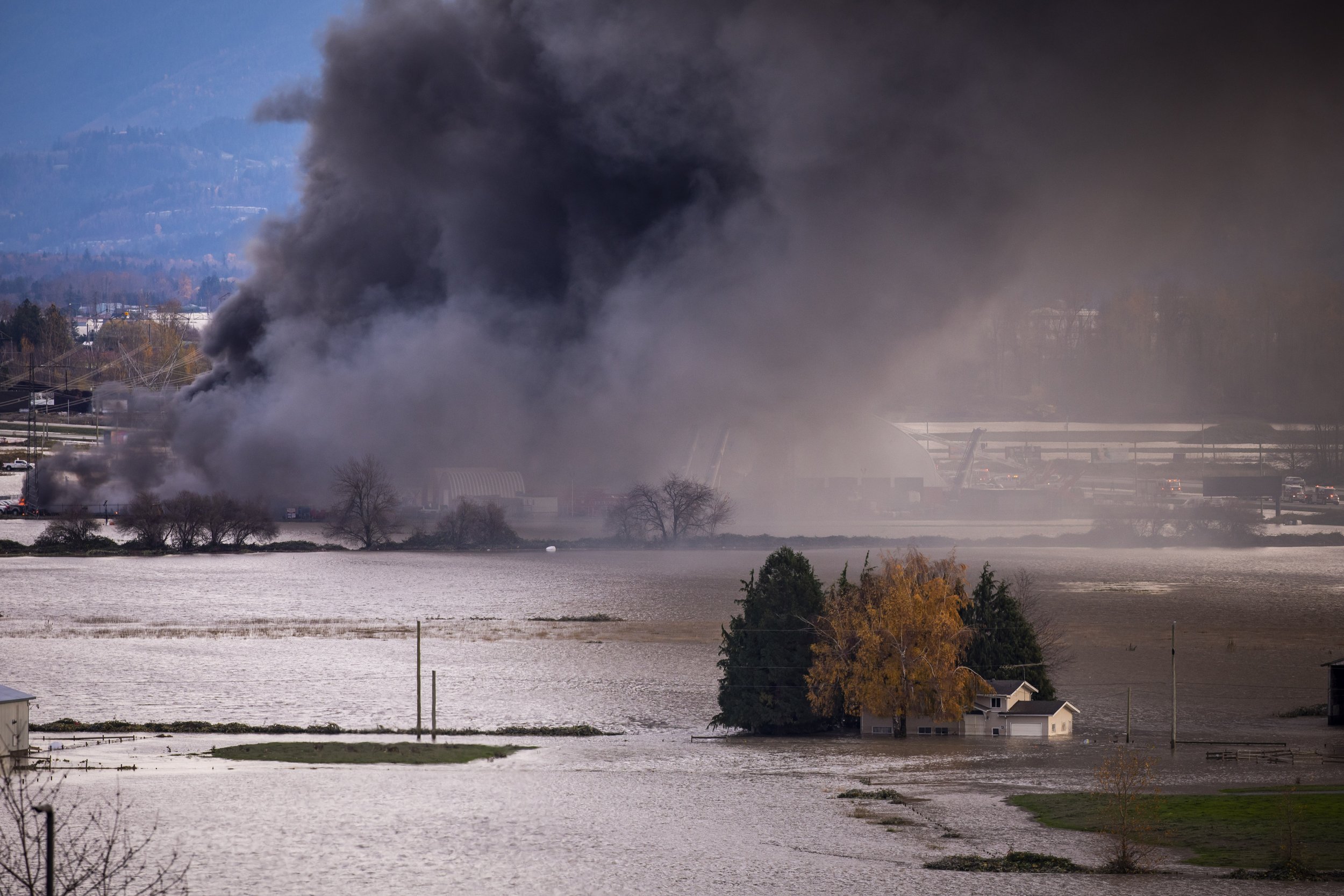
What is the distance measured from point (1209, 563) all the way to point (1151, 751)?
65906 mm

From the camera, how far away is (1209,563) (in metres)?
93.0

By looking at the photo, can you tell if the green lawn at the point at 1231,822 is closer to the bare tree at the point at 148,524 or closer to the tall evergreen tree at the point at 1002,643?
the tall evergreen tree at the point at 1002,643

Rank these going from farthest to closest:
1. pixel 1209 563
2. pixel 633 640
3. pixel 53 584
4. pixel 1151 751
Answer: pixel 1209 563
pixel 53 584
pixel 633 640
pixel 1151 751

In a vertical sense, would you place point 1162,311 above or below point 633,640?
above

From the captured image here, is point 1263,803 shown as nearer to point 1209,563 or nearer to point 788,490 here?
point 1209,563

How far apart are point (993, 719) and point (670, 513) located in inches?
2272

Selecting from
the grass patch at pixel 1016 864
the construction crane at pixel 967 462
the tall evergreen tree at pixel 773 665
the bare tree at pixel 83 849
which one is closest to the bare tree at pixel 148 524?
the tall evergreen tree at pixel 773 665

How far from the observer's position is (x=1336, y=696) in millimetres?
35875

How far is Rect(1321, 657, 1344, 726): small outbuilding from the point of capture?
35656 millimetres

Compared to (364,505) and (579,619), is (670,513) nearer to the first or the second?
(364,505)

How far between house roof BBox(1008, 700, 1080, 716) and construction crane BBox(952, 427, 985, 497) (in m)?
82.4

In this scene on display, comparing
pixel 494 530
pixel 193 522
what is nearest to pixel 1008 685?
pixel 494 530

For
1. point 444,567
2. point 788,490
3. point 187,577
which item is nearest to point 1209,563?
point 788,490

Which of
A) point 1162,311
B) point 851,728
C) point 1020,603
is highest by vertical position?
point 1162,311
